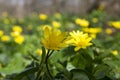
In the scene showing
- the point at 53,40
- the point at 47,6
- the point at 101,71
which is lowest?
the point at 47,6

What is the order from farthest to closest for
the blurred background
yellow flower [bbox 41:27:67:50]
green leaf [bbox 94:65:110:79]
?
1. the blurred background
2. green leaf [bbox 94:65:110:79]
3. yellow flower [bbox 41:27:67:50]

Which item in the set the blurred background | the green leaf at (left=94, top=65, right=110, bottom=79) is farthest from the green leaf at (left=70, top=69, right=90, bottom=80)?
the blurred background

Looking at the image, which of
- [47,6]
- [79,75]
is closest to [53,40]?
[79,75]

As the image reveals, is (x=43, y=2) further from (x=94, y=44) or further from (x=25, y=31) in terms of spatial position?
(x=94, y=44)

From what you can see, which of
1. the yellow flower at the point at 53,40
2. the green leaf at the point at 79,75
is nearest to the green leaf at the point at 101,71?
the green leaf at the point at 79,75

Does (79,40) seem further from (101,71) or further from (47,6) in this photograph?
(47,6)

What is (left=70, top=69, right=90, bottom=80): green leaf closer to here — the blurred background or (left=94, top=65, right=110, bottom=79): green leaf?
Answer: (left=94, top=65, right=110, bottom=79): green leaf

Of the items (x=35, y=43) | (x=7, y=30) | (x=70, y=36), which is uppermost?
(x=70, y=36)

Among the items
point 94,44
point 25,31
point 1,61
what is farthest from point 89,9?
point 94,44
